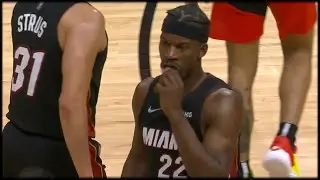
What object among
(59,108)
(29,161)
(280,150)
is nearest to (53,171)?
(29,161)

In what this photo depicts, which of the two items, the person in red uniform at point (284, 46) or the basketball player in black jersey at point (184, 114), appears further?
the person in red uniform at point (284, 46)

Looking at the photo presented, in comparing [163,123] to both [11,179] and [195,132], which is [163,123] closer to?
[195,132]

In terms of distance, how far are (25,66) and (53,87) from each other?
4.5 inches

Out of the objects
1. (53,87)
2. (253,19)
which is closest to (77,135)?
(53,87)

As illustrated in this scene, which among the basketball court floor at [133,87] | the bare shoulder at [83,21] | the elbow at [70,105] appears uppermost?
the bare shoulder at [83,21]

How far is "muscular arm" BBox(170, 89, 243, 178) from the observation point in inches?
91.8

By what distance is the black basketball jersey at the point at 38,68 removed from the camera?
7.96 ft

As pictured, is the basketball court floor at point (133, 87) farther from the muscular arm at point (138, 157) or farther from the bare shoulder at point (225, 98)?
the bare shoulder at point (225, 98)

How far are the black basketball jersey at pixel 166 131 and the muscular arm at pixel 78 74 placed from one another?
259 mm

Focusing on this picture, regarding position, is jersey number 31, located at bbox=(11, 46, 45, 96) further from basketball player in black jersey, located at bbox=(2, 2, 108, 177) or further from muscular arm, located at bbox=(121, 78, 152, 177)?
muscular arm, located at bbox=(121, 78, 152, 177)

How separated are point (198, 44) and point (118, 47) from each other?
276cm

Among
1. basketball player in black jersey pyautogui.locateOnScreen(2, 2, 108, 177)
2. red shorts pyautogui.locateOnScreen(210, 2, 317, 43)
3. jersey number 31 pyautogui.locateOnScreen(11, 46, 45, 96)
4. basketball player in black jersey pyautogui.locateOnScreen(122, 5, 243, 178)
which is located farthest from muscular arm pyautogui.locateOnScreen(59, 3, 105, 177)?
red shorts pyautogui.locateOnScreen(210, 2, 317, 43)

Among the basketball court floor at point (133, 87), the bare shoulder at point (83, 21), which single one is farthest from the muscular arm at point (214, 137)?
the basketball court floor at point (133, 87)

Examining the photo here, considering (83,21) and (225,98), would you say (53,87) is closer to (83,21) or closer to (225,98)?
(83,21)
